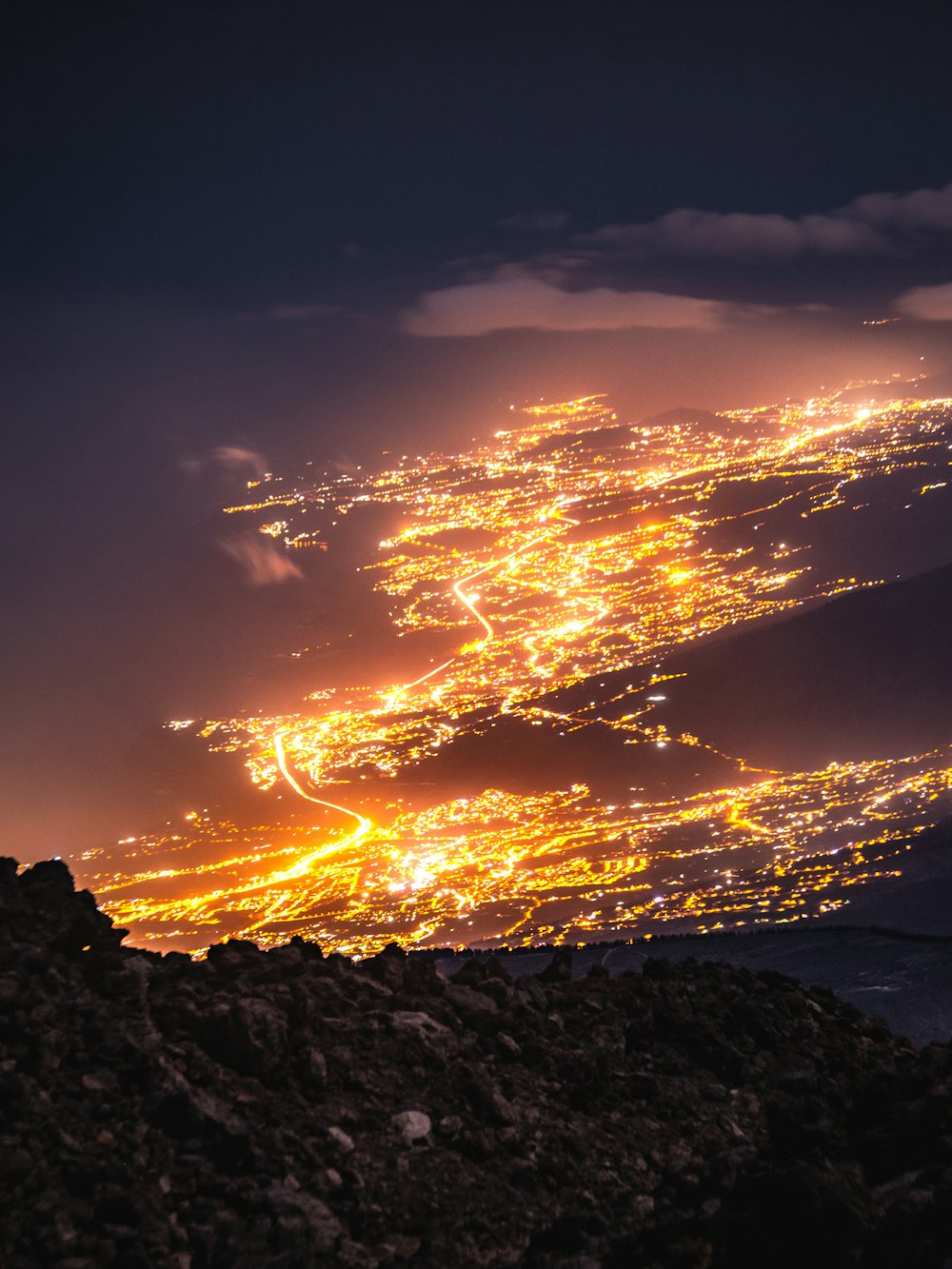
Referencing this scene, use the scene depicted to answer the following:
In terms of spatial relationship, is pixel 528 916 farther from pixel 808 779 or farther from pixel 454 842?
pixel 808 779

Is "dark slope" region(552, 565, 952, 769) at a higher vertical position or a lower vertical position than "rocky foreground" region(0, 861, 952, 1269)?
higher

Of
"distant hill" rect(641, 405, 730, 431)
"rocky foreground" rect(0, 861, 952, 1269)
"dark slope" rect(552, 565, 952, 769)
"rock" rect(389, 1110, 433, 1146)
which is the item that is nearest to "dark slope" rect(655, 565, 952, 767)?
"dark slope" rect(552, 565, 952, 769)

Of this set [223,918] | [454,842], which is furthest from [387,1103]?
[454,842]

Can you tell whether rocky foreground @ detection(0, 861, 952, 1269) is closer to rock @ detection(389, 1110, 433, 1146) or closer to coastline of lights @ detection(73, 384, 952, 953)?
rock @ detection(389, 1110, 433, 1146)

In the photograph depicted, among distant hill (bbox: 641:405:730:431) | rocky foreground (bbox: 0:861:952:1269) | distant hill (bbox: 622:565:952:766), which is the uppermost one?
distant hill (bbox: 641:405:730:431)

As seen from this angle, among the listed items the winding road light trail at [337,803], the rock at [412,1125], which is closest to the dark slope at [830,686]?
the winding road light trail at [337,803]

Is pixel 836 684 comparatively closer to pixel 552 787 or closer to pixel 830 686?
pixel 830 686

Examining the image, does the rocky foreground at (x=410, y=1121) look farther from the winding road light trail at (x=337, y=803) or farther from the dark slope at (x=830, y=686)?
the dark slope at (x=830, y=686)
